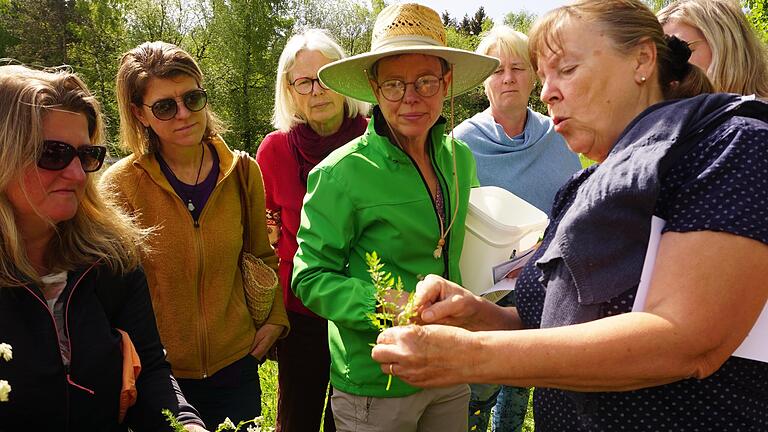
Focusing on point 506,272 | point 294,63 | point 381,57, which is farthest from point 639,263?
point 294,63

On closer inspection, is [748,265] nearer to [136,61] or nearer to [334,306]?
[334,306]

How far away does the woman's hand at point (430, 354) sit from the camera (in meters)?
1.45

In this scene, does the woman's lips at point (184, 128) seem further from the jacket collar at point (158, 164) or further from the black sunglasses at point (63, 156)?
the black sunglasses at point (63, 156)

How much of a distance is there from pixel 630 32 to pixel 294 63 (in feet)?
8.34

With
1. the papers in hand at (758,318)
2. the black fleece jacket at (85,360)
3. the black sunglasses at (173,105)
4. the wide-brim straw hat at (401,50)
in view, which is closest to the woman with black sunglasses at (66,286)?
the black fleece jacket at (85,360)

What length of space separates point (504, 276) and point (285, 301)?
1586mm

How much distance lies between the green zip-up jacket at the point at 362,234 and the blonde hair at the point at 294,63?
118 cm

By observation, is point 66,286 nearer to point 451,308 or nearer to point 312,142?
point 451,308

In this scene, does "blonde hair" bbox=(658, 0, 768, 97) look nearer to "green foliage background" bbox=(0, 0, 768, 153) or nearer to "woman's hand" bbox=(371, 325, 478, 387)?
"woman's hand" bbox=(371, 325, 478, 387)

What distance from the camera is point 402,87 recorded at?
106 inches

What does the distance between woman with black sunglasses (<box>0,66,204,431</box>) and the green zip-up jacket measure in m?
0.66

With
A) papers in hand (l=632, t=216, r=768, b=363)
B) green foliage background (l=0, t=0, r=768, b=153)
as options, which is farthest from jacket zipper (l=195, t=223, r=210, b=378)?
green foliage background (l=0, t=0, r=768, b=153)

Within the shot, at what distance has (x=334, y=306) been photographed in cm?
242

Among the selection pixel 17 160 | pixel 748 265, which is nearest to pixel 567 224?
pixel 748 265
